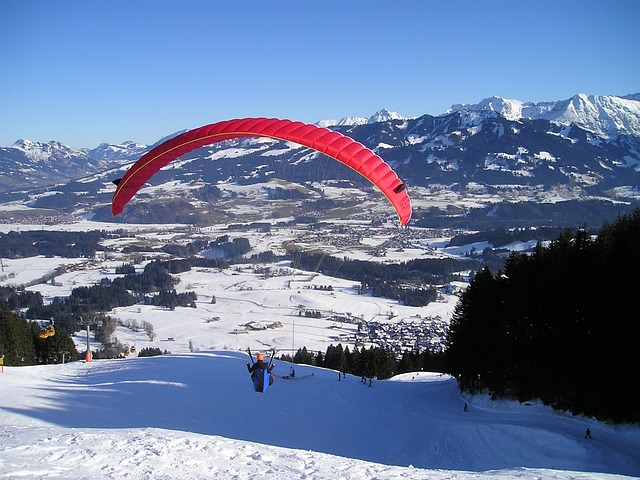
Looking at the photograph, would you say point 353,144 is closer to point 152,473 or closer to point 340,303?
point 152,473

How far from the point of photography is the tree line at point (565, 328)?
14.6 metres

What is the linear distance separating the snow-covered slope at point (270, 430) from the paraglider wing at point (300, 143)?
661cm

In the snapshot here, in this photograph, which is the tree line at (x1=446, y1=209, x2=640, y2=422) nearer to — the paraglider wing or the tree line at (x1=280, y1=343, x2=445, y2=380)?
the paraglider wing

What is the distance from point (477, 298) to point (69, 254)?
331 feet

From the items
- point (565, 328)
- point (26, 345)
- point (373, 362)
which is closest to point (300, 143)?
point (565, 328)

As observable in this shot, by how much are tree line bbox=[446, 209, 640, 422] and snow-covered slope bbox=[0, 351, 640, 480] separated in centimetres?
89

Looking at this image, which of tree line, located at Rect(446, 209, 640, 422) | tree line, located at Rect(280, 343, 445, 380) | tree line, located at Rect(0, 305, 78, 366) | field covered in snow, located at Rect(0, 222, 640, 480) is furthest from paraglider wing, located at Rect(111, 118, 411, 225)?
tree line, located at Rect(280, 343, 445, 380)

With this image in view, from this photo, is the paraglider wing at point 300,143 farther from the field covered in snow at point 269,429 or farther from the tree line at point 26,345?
the tree line at point 26,345

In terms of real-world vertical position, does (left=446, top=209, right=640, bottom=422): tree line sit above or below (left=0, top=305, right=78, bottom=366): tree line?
above

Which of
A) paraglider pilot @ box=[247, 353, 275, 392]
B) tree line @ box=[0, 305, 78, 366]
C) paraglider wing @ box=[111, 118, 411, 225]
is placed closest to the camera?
paraglider pilot @ box=[247, 353, 275, 392]

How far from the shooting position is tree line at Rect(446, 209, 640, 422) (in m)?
14.6

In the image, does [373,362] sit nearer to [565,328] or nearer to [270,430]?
[270,430]

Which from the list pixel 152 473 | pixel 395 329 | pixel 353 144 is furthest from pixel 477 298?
pixel 395 329

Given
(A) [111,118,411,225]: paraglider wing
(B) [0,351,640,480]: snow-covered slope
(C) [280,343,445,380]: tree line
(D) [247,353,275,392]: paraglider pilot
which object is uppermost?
(A) [111,118,411,225]: paraglider wing
